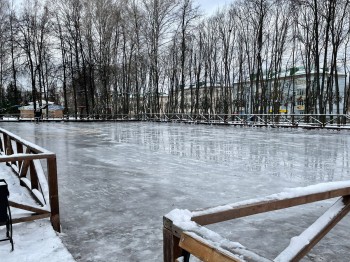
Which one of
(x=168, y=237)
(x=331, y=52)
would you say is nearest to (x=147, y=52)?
(x=331, y=52)

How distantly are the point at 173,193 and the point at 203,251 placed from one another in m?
5.02

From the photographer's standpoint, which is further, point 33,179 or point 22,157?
point 33,179

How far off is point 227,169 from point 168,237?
721 centimetres

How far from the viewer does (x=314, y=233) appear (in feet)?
8.30

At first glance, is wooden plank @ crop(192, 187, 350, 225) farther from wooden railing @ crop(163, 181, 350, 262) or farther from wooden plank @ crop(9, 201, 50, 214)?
wooden plank @ crop(9, 201, 50, 214)

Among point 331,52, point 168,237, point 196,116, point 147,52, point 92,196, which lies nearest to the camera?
point 168,237

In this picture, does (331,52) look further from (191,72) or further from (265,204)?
(265,204)

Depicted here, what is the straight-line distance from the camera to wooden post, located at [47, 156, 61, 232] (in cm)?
447

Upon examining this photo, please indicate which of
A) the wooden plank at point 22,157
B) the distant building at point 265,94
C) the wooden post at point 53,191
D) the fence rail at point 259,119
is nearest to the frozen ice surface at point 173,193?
the wooden post at point 53,191

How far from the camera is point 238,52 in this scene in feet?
147

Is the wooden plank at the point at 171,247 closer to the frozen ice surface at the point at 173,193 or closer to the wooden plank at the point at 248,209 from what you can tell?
the wooden plank at the point at 248,209

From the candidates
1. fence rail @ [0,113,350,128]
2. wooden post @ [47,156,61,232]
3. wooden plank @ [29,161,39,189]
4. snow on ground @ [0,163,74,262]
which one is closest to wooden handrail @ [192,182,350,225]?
snow on ground @ [0,163,74,262]

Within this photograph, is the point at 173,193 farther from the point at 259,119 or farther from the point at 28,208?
the point at 259,119

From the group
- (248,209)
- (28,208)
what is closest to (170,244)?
(248,209)
